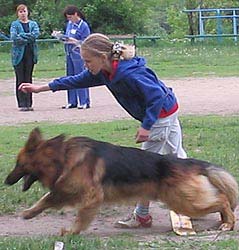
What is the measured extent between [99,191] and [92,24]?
106 feet

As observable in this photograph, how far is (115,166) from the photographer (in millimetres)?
7004

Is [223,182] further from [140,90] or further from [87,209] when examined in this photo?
[87,209]

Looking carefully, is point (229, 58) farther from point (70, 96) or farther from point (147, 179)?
point (147, 179)

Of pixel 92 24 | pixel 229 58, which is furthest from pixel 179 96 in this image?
pixel 92 24

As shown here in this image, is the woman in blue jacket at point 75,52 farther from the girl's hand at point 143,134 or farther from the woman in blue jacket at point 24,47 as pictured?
the girl's hand at point 143,134

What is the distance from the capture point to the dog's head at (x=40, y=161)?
22.8 ft

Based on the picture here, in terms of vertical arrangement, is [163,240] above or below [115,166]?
below

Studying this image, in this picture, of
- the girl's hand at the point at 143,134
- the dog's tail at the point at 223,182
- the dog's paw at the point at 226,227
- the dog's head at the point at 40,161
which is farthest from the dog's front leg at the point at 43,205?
the dog's paw at the point at 226,227

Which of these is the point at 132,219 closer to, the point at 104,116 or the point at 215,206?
the point at 215,206

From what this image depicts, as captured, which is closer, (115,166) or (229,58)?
(115,166)

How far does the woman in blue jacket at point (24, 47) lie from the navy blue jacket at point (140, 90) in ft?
28.2

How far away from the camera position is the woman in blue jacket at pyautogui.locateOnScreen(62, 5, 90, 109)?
52.3 ft

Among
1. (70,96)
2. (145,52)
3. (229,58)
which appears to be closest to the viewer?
(70,96)

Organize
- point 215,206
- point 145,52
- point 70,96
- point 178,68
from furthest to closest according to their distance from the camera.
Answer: point 145,52, point 178,68, point 70,96, point 215,206
